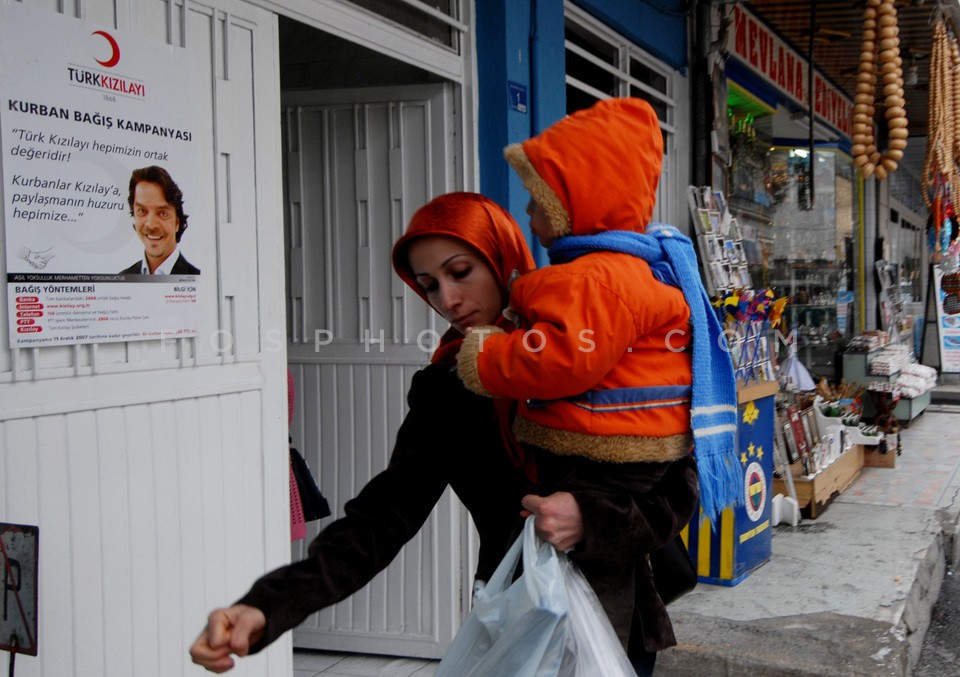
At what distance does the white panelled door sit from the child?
2448 millimetres

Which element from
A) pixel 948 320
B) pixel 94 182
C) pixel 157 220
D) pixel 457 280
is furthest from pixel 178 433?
pixel 948 320

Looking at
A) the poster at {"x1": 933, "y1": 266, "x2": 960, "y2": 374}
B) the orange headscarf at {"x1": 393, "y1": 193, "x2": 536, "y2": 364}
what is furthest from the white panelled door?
the poster at {"x1": 933, "y1": 266, "x2": 960, "y2": 374}

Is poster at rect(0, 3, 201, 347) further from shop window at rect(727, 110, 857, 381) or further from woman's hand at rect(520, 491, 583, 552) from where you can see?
A: shop window at rect(727, 110, 857, 381)

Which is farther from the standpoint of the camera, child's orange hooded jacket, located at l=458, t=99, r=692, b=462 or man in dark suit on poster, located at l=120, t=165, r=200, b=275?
man in dark suit on poster, located at l=120, t=165, r=200, b=275

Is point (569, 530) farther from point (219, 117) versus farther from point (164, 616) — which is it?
point (219, 117)

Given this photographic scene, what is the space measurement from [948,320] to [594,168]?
11.2 metres

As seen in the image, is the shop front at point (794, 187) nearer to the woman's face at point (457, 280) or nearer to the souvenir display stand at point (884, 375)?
the souvenir display stand at point (884, 375)

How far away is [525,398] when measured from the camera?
1500 mm

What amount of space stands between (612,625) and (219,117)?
1.97 m

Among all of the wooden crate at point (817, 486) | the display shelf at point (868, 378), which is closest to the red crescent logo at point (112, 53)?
the wooden crate at point (817, 486)

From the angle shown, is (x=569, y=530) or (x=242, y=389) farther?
(x=242, y=389)

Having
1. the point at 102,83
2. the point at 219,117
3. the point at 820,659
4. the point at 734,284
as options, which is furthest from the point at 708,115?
the point at 102,83

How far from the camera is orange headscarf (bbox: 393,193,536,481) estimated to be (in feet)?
5.44

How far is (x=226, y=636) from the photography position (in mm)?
1355
